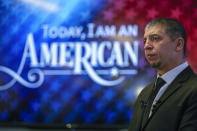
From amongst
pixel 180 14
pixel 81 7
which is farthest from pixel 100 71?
pixel 180 14

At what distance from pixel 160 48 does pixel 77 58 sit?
1932 millimetres

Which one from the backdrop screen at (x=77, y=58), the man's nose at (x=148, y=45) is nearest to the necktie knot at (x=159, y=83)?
the man's nose at (x=148, y=45)

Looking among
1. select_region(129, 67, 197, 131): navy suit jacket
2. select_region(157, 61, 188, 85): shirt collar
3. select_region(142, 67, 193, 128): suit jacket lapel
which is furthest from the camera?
select_region(157, 61, 188, 85): shirt collar

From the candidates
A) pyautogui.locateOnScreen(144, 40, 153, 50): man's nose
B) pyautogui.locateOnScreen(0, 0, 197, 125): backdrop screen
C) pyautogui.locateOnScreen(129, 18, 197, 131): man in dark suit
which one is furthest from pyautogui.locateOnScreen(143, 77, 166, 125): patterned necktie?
pyautogui.locateOnScreen(0, 0, 197, 125): backdrop screen

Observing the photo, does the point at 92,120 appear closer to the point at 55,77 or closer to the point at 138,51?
the point at 55,77

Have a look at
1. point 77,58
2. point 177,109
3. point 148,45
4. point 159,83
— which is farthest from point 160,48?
point 77,58

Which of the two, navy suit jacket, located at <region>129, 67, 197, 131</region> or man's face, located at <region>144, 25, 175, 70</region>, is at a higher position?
man's face, located at <region>144, 25, 175, 70</region>

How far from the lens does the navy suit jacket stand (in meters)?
1.70

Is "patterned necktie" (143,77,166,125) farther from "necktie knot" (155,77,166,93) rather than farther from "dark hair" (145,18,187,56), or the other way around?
"dark hair" (145,18,187,56)

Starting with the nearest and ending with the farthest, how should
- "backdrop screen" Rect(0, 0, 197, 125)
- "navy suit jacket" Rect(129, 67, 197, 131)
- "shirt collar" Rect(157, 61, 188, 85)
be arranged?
"navy suit jacket" Rect(129, 67, 197, 131)
"shirt collar" Rect(157, 61, 188, 85)
"backdrop screen" Rect(0, 0, 197, 125)

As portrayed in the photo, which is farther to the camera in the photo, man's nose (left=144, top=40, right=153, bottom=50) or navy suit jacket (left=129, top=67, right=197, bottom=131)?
man's nose (left=144, top=40, right=153, bottom=50)

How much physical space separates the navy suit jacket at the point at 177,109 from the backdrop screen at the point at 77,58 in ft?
5.94

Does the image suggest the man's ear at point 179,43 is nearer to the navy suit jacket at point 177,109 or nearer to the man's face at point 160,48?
the man's face at point 160,48

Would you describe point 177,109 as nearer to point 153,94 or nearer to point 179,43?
point 153,94
